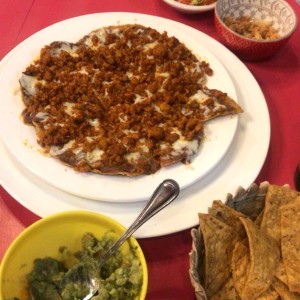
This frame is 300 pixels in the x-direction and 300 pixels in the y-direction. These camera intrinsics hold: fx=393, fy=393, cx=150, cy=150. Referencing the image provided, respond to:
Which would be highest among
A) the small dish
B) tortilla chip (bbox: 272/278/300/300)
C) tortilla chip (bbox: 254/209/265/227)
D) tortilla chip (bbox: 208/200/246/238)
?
the small dish

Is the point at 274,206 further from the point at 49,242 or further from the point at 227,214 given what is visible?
the point at 49,242

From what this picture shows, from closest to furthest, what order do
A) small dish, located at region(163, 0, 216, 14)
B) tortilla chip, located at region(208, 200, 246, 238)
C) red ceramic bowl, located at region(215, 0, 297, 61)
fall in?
tortilla chip, located at region(208, 200, 246, 238), red ceramic bowl, located at region(215, 0, 297, 61), small dish, located at region(163, 0, 216, 14)

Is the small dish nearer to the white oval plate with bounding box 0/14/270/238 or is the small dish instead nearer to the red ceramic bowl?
the red ceramic bowl

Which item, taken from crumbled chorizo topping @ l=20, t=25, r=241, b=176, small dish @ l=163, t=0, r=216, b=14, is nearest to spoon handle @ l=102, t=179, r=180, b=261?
crumbled chorizo topping @ l=20, t=25, r=241, b=176

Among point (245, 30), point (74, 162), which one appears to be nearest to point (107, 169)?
point (74, 162)

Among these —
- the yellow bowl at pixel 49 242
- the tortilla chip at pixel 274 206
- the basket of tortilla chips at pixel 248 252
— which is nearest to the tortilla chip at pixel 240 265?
the basket of tortilla chips at pixel 248 252
